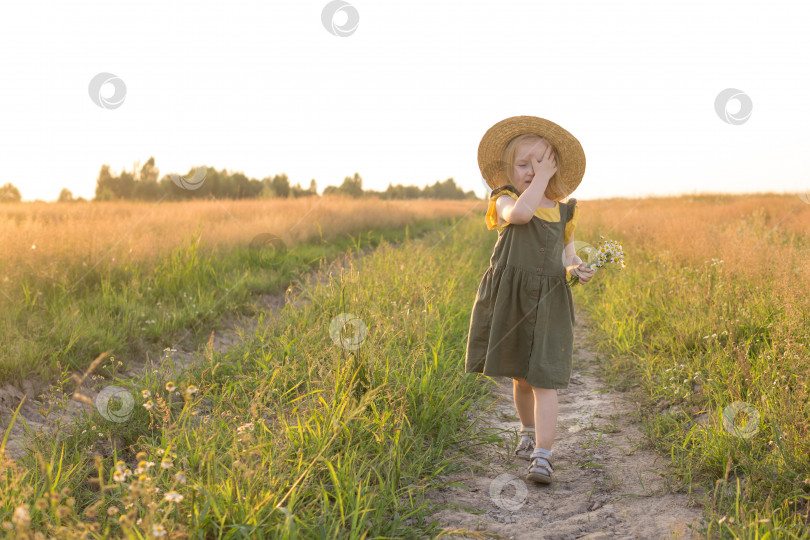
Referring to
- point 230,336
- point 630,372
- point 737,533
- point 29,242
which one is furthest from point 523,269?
point 29,242

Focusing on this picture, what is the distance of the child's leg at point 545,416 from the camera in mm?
2762

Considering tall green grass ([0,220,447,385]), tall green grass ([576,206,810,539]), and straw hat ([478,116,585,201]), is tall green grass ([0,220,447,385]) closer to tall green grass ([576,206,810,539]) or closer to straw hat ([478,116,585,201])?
straw hat ([478,116,585,201])

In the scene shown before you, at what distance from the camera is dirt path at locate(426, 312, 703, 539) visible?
2256 millimetres

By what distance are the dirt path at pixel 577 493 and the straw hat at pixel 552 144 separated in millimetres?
1514

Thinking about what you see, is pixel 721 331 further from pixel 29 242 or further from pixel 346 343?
pixel 29 242

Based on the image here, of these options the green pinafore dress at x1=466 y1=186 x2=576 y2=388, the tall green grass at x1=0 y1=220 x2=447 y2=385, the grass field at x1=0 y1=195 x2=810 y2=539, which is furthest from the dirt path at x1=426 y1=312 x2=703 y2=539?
the tall green grass at x1=0 y1=220 x2=447 y2=385

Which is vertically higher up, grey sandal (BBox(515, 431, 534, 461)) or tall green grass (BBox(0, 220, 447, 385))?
tall green grass (BBox(0, 220, 447, 385))

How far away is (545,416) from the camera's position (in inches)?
110

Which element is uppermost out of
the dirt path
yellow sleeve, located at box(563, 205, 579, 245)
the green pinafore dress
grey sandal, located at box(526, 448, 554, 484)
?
yellow sleeve, located at box(563, 205, 579, 245)

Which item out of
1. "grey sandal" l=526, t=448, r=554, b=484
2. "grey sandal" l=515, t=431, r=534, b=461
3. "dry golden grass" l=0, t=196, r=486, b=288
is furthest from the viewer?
"dry golden grass" l=0, t=196, r=486, b=288

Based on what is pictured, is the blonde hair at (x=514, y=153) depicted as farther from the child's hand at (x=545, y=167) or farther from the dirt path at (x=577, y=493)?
the dirt path at (x=577, y=493)

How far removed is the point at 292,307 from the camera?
482 centimetres

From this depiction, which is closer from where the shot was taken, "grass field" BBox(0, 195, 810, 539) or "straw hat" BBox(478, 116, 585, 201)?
"grass field" BBox(0, 195, 810, 539)

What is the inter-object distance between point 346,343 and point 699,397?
91.2 inches
